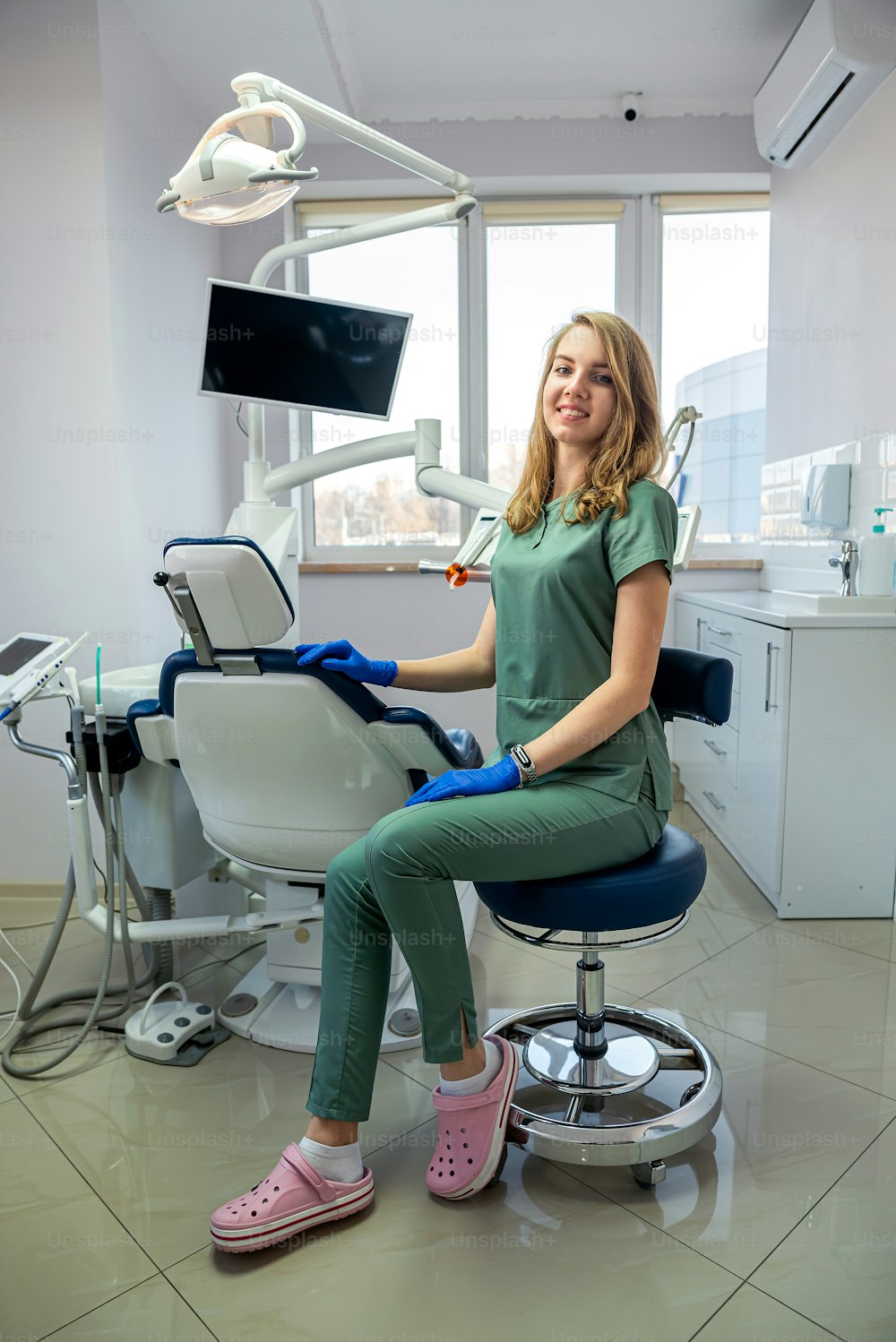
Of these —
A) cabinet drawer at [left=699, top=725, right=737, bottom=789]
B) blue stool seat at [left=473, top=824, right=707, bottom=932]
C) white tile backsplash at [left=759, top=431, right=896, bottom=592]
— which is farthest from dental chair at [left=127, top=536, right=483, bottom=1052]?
white tile backsplash at [left=759, top=431, right=896, bottom=592]

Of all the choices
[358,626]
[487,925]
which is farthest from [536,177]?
[487,925]

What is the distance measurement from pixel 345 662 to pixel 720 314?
3.05 m


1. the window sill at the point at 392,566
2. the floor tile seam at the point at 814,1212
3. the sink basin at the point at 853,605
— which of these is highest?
the window sill at the point at 392,566

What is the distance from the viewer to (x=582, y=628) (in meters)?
1.47

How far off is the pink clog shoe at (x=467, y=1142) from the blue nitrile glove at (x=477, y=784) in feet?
1.57

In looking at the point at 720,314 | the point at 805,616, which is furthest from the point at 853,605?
the point at 720,314

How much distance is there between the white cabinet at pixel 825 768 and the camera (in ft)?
7.99

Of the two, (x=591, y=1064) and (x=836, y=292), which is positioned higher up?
(x=836, y=292)

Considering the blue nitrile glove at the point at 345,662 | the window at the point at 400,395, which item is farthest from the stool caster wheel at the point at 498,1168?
the window at the point at 400,395

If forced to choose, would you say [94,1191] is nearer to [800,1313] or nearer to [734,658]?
[800,1313]

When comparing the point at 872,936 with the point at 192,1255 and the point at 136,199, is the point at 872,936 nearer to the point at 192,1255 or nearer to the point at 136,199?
the point at 192,1255

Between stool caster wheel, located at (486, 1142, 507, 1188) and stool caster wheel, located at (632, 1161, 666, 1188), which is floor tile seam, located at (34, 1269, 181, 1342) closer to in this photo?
stool caster wheel, located at (486, 1142, 507, 1188)

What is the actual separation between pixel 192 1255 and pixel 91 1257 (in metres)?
0.15

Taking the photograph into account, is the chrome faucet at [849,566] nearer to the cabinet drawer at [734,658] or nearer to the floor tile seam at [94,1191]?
the cabinet drawer at [734,658]
